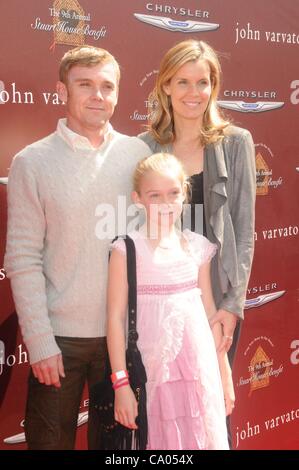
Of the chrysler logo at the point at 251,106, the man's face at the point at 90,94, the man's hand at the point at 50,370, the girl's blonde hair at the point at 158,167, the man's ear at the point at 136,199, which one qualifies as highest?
the chrysler logo at the point at 251,106

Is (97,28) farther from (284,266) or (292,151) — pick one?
(284,266)

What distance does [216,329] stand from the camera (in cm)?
202

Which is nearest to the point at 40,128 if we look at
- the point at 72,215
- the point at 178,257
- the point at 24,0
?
the point at 24,0

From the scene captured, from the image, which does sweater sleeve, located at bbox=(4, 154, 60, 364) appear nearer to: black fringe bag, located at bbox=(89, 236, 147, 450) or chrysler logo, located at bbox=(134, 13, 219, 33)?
black fringe bag, located at bbox=(89, 236, 147, 450)

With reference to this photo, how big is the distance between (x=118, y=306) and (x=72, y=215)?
307 mm

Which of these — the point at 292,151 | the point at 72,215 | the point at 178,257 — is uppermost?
the point at 292,151

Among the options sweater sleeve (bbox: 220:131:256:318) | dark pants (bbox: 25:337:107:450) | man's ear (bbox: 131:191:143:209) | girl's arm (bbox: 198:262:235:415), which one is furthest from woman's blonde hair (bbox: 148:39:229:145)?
dark pants (bbox: 25:337:107:450)

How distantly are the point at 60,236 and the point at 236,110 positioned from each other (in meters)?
1.46

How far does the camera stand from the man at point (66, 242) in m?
1.80

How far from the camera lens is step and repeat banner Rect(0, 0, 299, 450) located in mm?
2309

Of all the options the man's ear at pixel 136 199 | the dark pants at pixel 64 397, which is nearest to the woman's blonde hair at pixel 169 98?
the man's ear at pixel 136 199

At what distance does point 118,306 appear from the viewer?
1807 mm

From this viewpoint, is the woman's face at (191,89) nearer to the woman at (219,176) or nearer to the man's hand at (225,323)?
the woman at (219,176)

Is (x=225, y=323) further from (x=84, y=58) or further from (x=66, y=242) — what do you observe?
(x=84, y=58)
